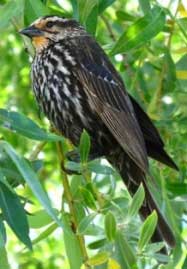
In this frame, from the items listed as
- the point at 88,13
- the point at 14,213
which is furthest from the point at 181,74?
the point at 14,213

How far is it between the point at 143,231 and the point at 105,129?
1.14 m

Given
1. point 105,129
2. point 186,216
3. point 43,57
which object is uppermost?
point 43,57

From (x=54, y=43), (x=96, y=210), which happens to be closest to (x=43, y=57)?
(x=54, y=43)

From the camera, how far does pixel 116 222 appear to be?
305 centimetres

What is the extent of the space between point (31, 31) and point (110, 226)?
125 centimetres

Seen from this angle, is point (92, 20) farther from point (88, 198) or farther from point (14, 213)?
point (14, 213)

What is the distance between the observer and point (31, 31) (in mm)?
3982

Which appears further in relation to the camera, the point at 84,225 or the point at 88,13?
the point at 88,13

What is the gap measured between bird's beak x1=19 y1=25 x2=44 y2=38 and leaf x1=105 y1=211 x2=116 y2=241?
98cm

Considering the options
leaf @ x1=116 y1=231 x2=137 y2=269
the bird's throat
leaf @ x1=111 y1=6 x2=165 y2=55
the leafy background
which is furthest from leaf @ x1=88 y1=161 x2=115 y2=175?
the bird's throat

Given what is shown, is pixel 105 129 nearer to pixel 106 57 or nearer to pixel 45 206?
pixel 106 57

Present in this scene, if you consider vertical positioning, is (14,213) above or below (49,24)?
below

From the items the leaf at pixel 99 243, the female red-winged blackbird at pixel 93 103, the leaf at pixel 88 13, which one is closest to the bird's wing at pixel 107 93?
the female red-winged blackbird at pixel 93 103

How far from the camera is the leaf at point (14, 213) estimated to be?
297 centimetres
